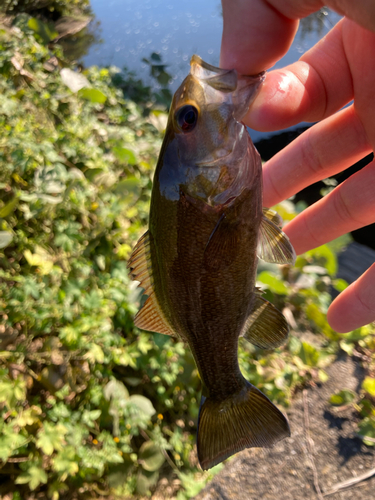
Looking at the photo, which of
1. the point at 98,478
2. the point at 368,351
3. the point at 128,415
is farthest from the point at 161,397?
the point at 368,351

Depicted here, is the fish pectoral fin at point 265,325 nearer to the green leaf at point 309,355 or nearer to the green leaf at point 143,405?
the green leaf at point 143,405

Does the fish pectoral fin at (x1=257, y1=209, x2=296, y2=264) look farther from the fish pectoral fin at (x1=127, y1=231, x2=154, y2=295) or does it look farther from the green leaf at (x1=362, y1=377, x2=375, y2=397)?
the green leaf at (x1=362, y1=377, x2=375, y2=397)

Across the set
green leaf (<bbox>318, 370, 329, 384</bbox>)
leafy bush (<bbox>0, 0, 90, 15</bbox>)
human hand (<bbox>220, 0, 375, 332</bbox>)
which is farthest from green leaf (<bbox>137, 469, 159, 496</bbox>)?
leafy bush (<bbox>0, 0, 90, 15</bbox>)

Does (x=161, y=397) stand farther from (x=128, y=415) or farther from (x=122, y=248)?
(x=122, y=248)

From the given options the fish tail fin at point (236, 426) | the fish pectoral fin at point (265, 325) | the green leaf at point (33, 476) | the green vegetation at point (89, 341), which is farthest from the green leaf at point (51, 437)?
the fish pectoral fin at point (265, 325)

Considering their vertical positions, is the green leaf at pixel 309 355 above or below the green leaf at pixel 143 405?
above
